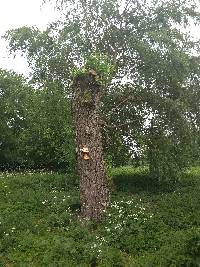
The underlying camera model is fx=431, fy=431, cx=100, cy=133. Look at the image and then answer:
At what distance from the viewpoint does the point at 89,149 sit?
16.4m

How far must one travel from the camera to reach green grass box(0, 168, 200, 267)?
1309 centimetres

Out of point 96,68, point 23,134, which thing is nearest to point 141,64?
point 96,68

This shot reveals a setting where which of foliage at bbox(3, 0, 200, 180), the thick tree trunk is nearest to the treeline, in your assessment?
foliage at bbox(3, 0, 200, 180)

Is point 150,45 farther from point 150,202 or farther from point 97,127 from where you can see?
point 150,202

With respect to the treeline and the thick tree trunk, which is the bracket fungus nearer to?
the thick tree trunk

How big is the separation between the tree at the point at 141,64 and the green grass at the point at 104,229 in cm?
268

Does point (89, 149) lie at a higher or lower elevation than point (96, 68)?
lower

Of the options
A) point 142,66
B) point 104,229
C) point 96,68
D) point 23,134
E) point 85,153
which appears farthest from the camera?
point 23,134

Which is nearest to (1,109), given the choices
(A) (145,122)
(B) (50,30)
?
(B) (50,30)

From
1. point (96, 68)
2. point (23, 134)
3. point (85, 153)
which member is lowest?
point (85, 153)

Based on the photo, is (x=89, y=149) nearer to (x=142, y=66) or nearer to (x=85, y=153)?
(x=85, y=153)

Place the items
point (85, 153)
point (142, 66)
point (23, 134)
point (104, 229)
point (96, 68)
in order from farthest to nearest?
point (23, 134) < point (142, 66) < point (96, 68) < point (85, 153) < point (104, 229)

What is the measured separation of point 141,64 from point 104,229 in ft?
28.6

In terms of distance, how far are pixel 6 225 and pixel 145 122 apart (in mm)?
8832
